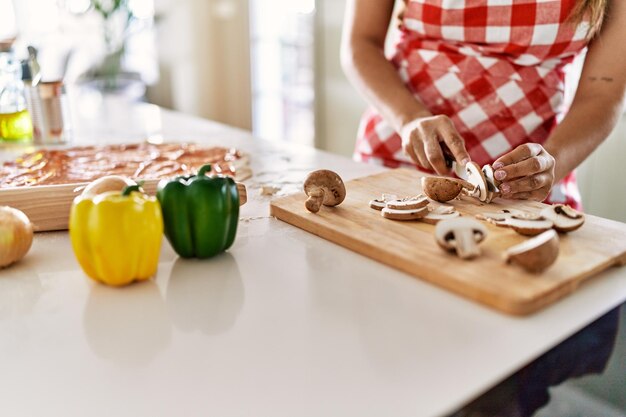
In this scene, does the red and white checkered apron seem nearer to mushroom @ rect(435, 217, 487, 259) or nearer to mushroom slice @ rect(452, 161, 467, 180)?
mushroom slice @ rect(452, 161, 467, 180)

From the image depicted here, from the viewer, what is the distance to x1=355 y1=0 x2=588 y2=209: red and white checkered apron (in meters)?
1.31

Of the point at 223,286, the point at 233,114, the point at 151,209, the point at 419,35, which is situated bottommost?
the point at 233,114

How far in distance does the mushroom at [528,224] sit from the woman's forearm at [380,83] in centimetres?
46

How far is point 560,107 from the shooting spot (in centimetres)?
139

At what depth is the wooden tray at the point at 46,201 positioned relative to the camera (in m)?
0.94

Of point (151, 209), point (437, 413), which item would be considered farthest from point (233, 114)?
point (437, 413)

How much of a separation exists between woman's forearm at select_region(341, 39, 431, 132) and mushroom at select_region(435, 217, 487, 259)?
522mm

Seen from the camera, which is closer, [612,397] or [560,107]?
[612,397]

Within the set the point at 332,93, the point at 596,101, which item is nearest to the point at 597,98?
the point at 596,101

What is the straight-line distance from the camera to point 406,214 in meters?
0.91

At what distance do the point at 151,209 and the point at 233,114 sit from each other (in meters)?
3.09

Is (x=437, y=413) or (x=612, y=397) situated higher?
(x=437, y=413)

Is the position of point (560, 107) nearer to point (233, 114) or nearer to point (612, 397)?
point (612, 397)

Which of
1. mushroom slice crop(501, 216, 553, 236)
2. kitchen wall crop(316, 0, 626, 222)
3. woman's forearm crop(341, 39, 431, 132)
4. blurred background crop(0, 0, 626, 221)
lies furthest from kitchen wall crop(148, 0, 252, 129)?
mushroom slice crop(501, 216, 553, 236)
